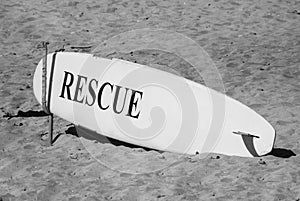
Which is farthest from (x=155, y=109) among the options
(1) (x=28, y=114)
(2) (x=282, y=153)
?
(1) (x=28, y=114)

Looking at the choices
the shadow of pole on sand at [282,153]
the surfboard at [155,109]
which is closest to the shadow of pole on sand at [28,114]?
the surfboard at [155,109]

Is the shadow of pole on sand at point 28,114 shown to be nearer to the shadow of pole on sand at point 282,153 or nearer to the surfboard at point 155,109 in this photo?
the surfboard at point 155,109

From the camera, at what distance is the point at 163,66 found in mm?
14273

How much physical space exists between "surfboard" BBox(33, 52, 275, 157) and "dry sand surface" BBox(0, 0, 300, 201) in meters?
0.26

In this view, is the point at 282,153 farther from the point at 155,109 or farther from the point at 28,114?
the point at 28,114

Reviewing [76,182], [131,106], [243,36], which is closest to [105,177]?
[76,182]

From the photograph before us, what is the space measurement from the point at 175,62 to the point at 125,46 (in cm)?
148

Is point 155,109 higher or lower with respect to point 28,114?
higher

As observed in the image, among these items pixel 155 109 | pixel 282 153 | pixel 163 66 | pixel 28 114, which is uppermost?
pixel 155 109

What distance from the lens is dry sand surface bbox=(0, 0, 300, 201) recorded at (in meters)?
10.1

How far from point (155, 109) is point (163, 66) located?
353cm

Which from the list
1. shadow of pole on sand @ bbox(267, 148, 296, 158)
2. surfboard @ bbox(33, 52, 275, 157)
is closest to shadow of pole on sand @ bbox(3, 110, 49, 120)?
surfboard @ bbox(33, 52, 275, 157)

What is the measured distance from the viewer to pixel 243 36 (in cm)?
1571

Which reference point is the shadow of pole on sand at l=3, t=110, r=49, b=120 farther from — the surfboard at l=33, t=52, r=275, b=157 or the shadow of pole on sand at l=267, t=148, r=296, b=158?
the shadow of pole on sand at l=267, t=148, r=296, b=158
